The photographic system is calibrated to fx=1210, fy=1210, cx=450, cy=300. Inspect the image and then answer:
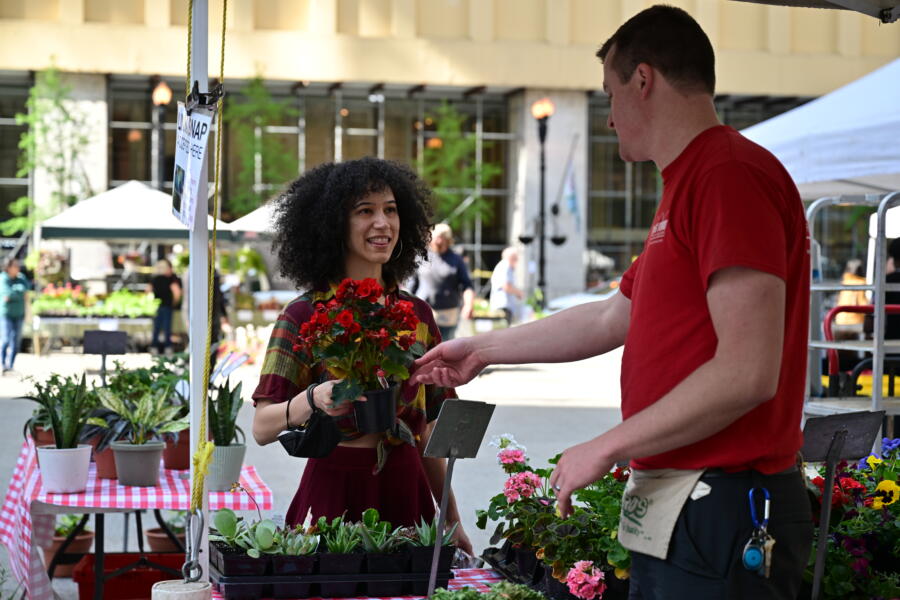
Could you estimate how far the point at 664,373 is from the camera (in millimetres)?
2012

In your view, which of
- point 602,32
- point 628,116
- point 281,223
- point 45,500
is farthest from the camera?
point 602,32

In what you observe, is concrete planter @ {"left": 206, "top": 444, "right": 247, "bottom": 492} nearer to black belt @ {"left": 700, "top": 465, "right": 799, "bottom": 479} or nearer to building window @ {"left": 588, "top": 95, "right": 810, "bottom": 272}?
black belt @ {"left": 700, "top": 465, "right": 799, "bottom": 479}

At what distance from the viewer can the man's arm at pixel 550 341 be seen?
2.54 metres

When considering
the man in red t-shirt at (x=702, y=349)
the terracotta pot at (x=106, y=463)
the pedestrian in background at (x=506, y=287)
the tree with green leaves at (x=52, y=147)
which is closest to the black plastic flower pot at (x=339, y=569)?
the man in red t-shirt at (x=702, y=349)

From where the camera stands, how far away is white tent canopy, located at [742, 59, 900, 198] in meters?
6.58

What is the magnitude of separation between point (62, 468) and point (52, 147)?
28012 mm

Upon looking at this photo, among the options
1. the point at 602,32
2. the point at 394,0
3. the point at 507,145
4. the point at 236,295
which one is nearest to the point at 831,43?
the point at 602,32

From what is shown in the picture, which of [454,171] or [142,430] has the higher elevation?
[454,171]

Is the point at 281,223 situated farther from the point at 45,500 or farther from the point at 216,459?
the point at 45,500

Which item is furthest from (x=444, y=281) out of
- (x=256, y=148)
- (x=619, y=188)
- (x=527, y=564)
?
(x=619, y=188)

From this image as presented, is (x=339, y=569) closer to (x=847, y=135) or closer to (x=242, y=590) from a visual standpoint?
(x=242, y=590)

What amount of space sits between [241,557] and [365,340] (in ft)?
1.83

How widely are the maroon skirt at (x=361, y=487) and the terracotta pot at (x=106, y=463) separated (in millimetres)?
1808

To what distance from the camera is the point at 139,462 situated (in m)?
4.83
